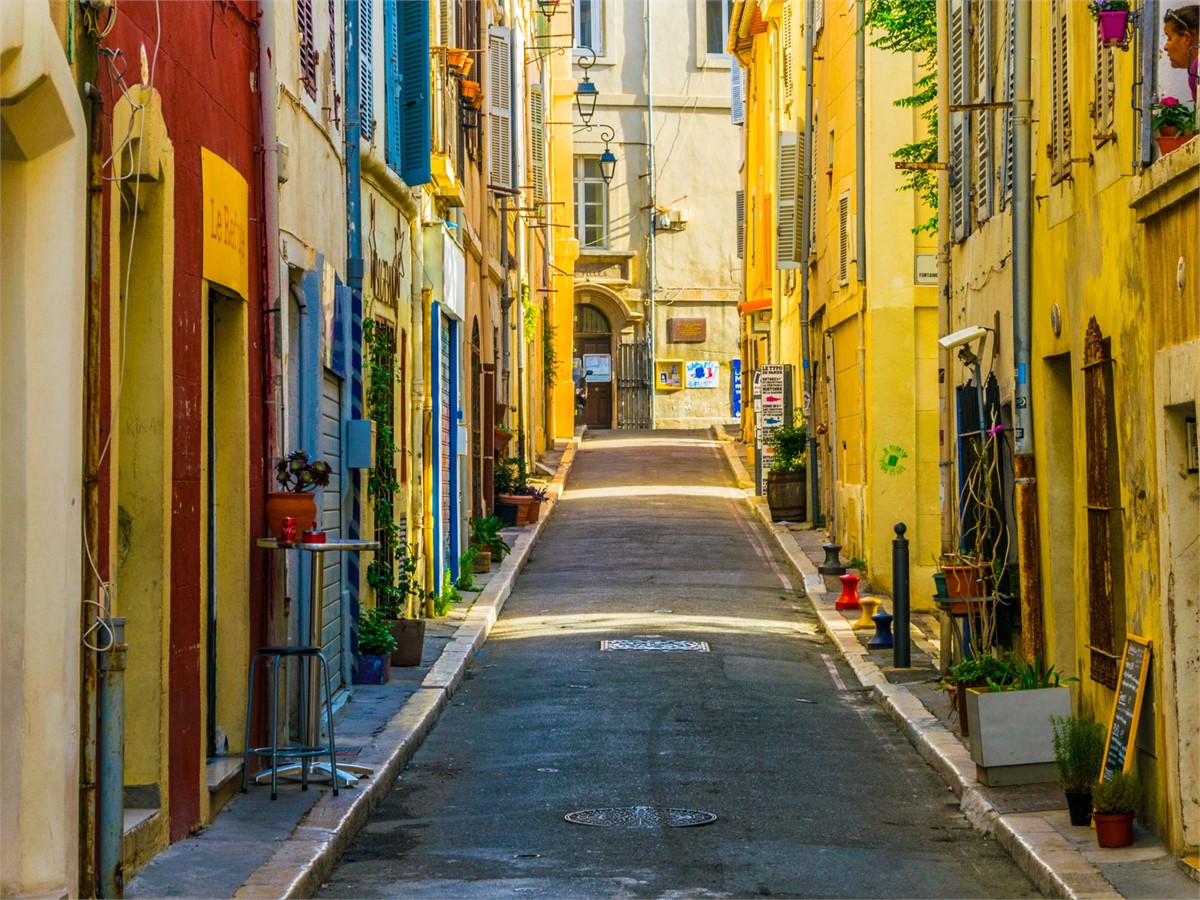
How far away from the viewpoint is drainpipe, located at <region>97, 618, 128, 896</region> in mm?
6926

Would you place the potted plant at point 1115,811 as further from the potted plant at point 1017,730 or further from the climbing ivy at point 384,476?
the climbing ivy at point 384,476

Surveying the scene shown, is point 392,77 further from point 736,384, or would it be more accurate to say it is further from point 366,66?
point 736,384

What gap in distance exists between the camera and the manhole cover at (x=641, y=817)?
9367 millimetres

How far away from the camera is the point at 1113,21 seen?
28.8 ft

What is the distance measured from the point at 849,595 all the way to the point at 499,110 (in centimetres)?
981

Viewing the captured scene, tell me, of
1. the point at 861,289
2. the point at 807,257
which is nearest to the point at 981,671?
the point at 861,289

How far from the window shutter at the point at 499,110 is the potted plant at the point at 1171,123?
17998 millimetres

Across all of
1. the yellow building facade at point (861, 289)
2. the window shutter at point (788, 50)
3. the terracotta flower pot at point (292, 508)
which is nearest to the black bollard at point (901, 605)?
the yellow building facade at point (861, 289)

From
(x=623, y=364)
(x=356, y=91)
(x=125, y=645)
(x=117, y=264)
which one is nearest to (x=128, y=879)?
(x=125, y=645)

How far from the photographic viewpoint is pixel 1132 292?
29.1 feet

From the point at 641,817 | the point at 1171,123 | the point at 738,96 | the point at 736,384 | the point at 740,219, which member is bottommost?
the point at 641,817

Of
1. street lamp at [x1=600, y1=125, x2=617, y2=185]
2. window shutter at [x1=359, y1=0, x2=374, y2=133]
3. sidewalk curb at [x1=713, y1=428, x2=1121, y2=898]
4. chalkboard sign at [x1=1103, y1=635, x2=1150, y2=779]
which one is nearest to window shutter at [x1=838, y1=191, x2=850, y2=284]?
sidewalk curb at [x1=713, y1=428, x2=1121, y2=898]

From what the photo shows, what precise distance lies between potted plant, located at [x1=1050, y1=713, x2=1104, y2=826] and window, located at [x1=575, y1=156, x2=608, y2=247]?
44484 millimetres

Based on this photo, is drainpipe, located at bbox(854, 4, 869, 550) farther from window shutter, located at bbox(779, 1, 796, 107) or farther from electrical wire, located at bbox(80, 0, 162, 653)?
electrical wire, located at bbox(80, 0, 162, 653)
